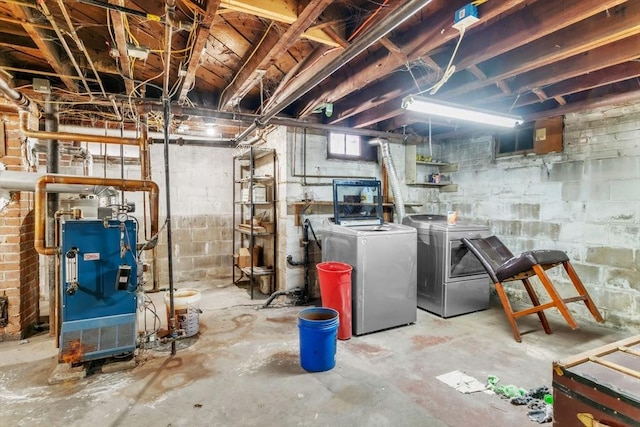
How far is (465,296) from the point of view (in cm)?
402

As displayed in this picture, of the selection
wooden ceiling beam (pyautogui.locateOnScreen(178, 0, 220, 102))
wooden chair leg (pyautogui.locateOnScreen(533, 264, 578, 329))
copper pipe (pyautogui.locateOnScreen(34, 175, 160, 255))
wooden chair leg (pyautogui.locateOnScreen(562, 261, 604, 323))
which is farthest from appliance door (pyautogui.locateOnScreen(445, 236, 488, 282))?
copper pipe (pyautogui.locateOnScreen(34, 175, 160, 255))

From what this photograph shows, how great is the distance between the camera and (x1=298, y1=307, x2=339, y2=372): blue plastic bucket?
103 inches

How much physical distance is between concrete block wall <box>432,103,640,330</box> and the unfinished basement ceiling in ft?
1.58

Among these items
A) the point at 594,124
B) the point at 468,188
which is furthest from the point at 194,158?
the point at 594,124

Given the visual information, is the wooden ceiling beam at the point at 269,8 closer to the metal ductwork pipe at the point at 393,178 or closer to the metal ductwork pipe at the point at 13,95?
the metal ductwork pipe at the point at 13,95

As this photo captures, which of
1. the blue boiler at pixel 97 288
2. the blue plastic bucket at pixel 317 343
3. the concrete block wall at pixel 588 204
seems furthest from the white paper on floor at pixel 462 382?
the blue boiler at pixel 97 288

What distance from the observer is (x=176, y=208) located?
542cm

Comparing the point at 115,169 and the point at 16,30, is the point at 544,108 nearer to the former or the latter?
the point at 16,30

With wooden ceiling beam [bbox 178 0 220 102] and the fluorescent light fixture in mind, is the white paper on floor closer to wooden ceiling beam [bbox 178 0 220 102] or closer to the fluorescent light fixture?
the fluorescent light fixture

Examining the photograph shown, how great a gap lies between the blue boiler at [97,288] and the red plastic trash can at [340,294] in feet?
5.70

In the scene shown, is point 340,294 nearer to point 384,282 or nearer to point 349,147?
point 384,282

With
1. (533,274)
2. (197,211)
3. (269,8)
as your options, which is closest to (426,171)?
(533,274)

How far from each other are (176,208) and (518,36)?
5.07 m

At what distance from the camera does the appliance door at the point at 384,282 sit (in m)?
3.39
